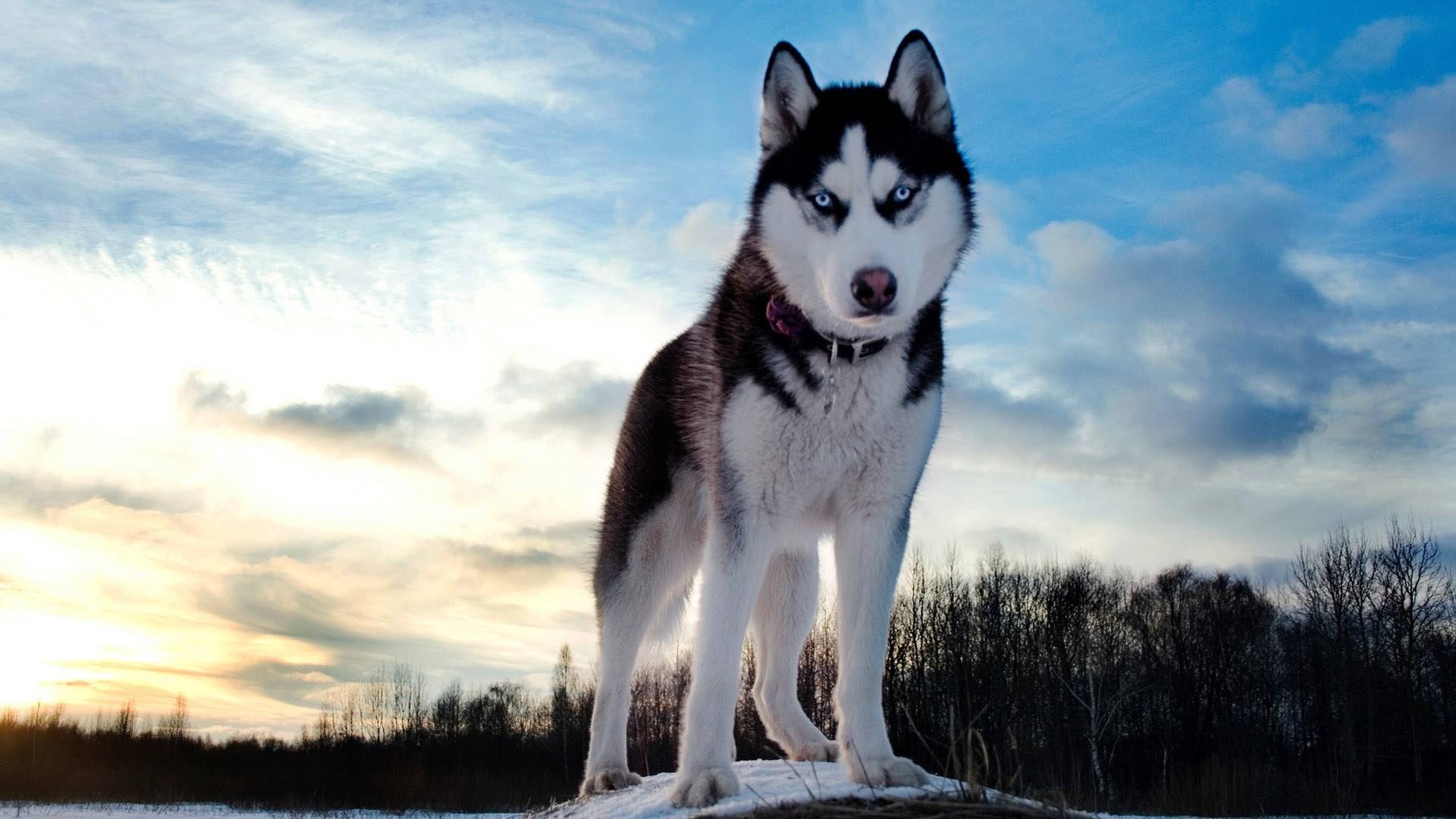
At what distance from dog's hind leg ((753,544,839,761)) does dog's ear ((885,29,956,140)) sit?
2.99 metres

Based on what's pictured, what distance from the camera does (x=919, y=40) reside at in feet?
18.4

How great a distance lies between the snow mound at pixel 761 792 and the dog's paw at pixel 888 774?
6 cm

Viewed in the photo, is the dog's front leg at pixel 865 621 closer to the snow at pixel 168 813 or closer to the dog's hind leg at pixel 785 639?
the dog's hind leg at pixel 785 639

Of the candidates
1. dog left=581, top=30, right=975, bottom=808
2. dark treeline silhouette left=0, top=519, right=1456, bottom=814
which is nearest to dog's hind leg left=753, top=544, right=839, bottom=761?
dog left=581, top=30, right=975, bottom=808

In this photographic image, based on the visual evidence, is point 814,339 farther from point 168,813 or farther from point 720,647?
point 168,813

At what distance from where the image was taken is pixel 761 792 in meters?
5.32

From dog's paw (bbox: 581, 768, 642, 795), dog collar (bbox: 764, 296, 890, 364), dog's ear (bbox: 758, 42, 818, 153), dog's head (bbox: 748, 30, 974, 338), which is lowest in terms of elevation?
dog's paw (bbox: 581, 768, 642, 795)

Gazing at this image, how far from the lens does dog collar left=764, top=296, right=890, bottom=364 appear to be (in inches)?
215

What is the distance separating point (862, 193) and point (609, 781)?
4.19 metres

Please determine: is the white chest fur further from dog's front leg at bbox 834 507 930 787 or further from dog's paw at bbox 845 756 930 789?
dog's paw at bbox 845 756 930 789

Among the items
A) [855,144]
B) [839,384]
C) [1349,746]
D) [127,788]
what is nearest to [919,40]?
[855,144]

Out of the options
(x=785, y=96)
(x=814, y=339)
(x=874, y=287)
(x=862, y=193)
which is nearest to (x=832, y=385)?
(x=814, y=339)

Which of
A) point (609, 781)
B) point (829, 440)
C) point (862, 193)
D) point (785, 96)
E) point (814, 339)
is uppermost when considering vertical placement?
point (785, 96)

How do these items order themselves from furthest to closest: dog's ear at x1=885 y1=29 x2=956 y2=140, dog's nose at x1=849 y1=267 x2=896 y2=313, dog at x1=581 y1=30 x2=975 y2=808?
dog's ear at x1=885 y1=29 x2=956 y2=140 → dog at x1=581 y1=30 x2=975 y2=808 → dog's nose at x1=849 y1=267 x2=896 y2=313
